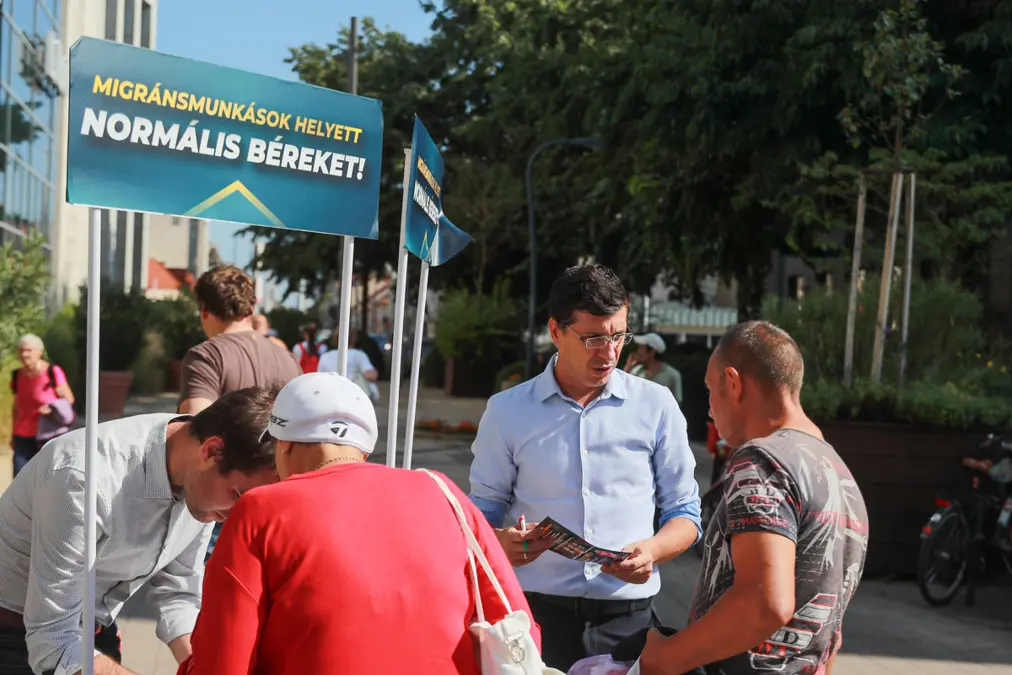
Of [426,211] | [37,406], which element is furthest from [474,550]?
[37,406]

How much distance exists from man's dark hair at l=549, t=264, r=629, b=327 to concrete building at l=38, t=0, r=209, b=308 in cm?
1690

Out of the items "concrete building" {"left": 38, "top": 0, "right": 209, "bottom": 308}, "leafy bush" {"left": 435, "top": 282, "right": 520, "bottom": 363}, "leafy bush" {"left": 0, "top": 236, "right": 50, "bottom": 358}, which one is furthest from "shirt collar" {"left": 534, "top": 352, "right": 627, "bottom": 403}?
"leafy bush" {"left": 435, "top": 282, "right": 520, "bottom": 363}

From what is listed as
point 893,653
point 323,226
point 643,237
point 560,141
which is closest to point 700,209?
point 643,237

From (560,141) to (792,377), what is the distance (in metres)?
16.3

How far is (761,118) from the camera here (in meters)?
13.5

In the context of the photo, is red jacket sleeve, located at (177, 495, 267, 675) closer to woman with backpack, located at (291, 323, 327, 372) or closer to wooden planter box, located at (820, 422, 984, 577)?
wooden planter box, located at (820, 422, 984, 577)

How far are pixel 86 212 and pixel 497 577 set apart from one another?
29580mm

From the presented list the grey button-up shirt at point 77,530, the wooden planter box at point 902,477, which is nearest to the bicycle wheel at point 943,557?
the wooden planter box at point 902,477

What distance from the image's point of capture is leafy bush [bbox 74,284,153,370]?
79.9 feet

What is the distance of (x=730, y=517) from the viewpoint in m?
2.63

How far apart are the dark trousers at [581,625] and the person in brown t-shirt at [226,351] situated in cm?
193

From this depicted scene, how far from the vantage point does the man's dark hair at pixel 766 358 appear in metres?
2.80

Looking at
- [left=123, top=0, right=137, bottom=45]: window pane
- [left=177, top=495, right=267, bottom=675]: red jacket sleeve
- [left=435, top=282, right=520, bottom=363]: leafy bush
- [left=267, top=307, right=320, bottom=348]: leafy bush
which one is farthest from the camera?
[left=267, top=307, right=320, bottom=348]: leafy bush

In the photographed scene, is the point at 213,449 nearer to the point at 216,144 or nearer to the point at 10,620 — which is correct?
the point at 10,620
